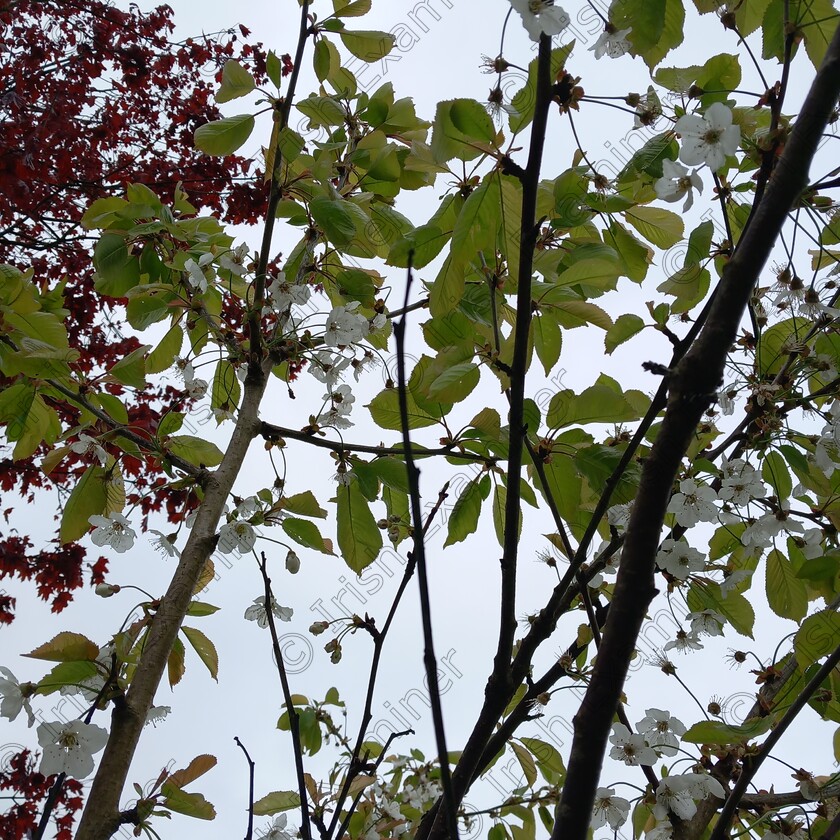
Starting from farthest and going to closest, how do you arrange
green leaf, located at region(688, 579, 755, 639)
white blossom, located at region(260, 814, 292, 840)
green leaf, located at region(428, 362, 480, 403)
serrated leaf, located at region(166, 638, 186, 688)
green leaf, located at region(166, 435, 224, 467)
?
white blossom, located at region(260, 814, 292, 840)
green leaf, located at region(166, 435, 224, 467)
serrated leaf, located at region(166, 638, 186, 688)
green leaf, located at region(688, 579, 755, 639)
green leaf, located at region(428, 362, 480, 403)

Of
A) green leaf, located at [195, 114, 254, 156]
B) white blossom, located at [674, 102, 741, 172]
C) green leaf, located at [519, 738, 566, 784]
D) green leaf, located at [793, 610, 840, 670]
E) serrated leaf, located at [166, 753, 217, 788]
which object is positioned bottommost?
serrated leaf, located at [166, 753, 217, 788]

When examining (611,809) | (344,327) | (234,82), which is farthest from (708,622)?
(234,82)

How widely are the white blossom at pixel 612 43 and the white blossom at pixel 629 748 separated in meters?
1.22

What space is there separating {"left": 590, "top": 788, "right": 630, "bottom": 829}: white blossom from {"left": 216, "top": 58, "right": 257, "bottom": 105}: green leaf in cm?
189

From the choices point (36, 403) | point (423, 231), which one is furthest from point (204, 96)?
point (423, 231)

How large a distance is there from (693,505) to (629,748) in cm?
49

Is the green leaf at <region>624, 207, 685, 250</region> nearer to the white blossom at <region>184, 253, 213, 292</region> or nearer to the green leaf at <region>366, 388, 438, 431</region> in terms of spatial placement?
the green leaf at <region>366, 388, 438, 431</region>

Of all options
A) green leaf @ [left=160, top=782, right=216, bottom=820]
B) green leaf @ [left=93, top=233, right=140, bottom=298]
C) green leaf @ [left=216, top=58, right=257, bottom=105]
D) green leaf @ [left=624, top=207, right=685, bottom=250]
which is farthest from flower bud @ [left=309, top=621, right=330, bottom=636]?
green leaf @ [left=216, top=58, right=257, bottom=105]

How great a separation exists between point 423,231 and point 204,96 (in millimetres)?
4102

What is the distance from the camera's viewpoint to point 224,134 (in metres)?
1.80

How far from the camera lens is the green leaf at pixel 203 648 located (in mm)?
1602

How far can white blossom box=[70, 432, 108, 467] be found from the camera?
161cm

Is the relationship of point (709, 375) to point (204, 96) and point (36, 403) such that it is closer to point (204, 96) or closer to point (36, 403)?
point (36, 403)

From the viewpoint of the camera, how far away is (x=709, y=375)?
0.68m
